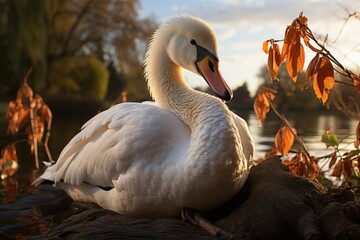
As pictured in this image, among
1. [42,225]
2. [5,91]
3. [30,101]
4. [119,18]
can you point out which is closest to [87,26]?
[119,18]

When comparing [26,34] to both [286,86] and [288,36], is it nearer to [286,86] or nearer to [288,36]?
[286,86]

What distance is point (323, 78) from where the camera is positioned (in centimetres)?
288

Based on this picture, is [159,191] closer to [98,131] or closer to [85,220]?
[85,220]

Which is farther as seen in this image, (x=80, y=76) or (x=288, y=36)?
(x=80, y=76)

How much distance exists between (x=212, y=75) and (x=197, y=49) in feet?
0.74

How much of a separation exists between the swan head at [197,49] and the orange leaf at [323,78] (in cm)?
61

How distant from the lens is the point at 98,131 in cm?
384

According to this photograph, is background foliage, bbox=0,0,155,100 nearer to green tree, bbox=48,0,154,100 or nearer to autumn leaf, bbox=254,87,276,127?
green tree, bbox=48,0,154,100

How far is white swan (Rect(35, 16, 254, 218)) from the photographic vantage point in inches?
118

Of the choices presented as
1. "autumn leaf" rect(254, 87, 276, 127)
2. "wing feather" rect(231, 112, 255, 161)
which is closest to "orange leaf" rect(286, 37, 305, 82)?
"wing feather" rect(231, 112, 255, 161)

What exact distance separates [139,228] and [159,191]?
37 centimetres

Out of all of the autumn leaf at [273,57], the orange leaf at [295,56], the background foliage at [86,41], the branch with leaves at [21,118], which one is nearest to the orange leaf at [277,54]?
the autumn leaf at [273,57]

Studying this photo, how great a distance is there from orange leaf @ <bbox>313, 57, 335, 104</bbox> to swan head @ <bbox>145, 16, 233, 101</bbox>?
61 centimetres

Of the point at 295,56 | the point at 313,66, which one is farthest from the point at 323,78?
the point at 295,56
